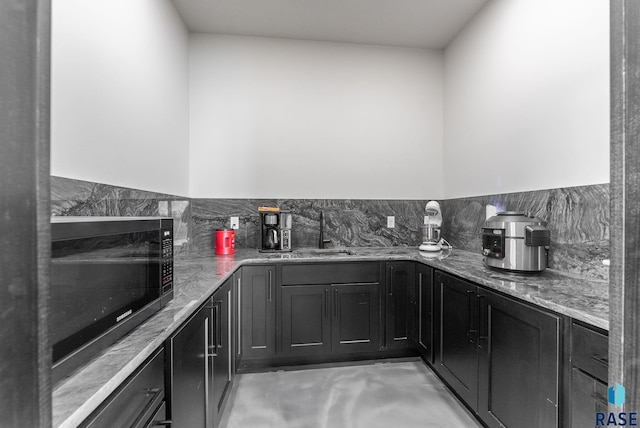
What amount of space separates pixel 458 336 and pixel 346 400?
818 mm

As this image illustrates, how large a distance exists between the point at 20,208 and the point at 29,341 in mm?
116

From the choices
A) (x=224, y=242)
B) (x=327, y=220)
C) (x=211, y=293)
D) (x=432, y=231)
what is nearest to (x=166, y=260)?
(x=211, y=293)

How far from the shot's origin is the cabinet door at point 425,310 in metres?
2.32

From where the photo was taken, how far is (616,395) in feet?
1.18

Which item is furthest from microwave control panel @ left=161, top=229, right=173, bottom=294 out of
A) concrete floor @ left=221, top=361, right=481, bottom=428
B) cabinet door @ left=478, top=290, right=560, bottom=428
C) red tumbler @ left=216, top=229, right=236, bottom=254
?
cabinet door @ left=478, top=290, right=560, bottom=428

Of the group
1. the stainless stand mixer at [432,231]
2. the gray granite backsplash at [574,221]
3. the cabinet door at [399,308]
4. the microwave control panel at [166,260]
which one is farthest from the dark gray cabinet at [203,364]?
the gray granite backsplash at [574,221]

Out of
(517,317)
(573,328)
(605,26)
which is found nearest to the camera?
(573,328)

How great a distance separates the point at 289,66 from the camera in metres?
3.04

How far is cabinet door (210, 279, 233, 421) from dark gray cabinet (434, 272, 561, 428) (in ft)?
4.55

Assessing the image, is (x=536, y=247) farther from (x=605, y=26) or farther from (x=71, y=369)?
(x=71, y=369)

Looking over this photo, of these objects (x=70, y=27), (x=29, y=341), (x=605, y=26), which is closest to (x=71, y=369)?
(x=29, y=341)

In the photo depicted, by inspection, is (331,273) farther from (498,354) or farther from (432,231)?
(498,354)

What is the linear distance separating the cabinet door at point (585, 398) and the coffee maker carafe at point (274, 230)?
2.04 metres

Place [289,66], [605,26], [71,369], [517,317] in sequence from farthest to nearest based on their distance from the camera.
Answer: [289,66] → [605,26] → [517,317] → [71,369]
